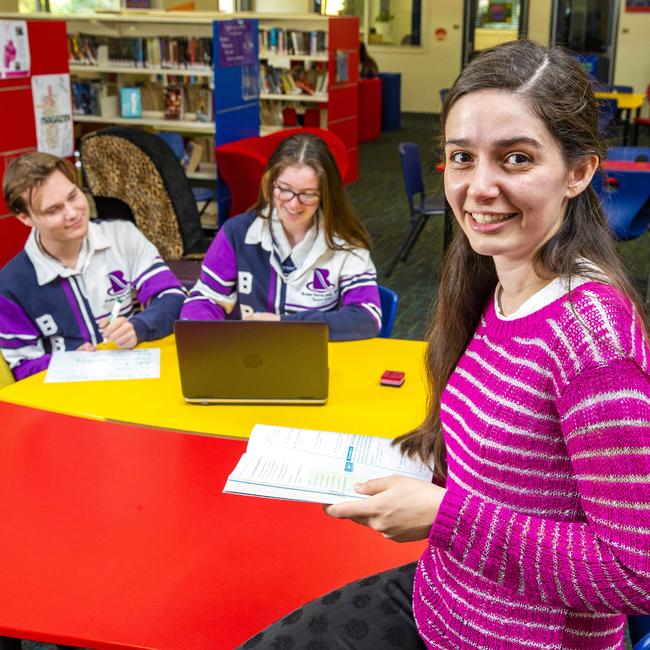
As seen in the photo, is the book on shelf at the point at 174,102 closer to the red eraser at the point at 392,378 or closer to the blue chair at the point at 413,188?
the blue chair at the point at 413,188

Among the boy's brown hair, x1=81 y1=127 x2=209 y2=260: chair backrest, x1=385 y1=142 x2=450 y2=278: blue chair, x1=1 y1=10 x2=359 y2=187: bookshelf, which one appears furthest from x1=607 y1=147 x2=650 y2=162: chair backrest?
the boy's brown hair

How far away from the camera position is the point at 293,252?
2.82 metres

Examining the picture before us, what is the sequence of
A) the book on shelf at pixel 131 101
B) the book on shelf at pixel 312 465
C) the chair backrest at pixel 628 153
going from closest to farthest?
the book on shelf at pixel 312 465, the chair backrest at pixel 628 153, the book on shelf at pixel 131 101

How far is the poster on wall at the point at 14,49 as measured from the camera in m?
A: 4.78

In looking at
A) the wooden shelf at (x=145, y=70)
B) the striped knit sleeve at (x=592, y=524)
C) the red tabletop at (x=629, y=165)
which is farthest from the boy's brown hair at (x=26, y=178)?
the wooden shelf at (x=145, y=70)

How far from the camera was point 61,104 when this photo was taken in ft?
17.3

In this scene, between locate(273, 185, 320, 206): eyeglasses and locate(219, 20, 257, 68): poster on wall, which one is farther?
locate(219, 20, 257, 68): poster on wall

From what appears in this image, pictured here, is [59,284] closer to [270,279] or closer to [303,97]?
[270,279]

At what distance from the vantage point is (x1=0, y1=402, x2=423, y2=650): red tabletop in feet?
4.56

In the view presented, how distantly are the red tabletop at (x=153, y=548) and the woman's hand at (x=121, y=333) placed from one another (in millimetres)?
519

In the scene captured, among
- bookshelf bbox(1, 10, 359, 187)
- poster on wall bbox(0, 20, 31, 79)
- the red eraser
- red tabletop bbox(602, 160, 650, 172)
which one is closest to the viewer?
the red eraser

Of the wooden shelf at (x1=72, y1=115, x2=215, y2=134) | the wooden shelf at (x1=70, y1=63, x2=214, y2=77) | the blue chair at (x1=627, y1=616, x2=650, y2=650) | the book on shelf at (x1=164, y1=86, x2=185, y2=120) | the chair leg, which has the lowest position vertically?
the chair leg

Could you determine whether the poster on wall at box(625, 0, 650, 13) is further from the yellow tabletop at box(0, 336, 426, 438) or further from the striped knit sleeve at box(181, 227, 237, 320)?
the yellow tabletop at box(0, 336, 426, 438)

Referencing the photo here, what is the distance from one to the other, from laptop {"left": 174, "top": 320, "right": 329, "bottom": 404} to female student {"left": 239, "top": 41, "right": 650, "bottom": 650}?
0.79 m
